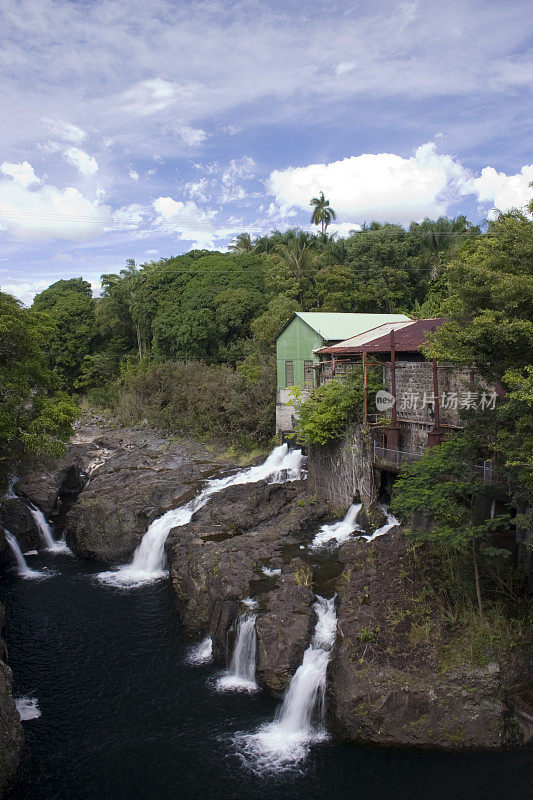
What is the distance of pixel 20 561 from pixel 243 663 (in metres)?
11.5

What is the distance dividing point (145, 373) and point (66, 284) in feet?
56.8

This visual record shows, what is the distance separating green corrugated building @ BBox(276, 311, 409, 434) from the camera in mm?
28250

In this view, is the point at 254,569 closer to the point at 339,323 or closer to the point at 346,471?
the point at 346,471

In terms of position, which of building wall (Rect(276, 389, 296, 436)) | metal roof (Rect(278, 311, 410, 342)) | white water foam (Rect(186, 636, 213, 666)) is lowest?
white water foam (Rect(186, 636, 213, 666))

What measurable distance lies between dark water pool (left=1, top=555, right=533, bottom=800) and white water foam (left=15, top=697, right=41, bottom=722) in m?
0.15

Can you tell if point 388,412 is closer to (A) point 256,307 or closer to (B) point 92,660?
(B) point 92,660

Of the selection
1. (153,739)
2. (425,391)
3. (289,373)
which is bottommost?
(153,739)

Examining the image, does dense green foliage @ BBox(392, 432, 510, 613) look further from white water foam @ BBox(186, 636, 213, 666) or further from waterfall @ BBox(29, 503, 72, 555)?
waterfall @ BBox(29, 503, 72, 555)

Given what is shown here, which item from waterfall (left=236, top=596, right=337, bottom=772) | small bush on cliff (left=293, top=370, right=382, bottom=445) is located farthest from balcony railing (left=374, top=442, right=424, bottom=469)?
waterfall (left=236, top=596, right=337, bottom=772)

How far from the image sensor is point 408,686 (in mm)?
11680

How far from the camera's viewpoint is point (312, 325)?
92.8ft

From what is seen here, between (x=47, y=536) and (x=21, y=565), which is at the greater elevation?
(x=47, y=536)

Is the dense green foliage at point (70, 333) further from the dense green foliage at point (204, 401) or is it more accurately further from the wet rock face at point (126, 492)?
the wet rock face at point (126, 492)

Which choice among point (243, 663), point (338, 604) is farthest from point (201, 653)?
point (338, 604)
